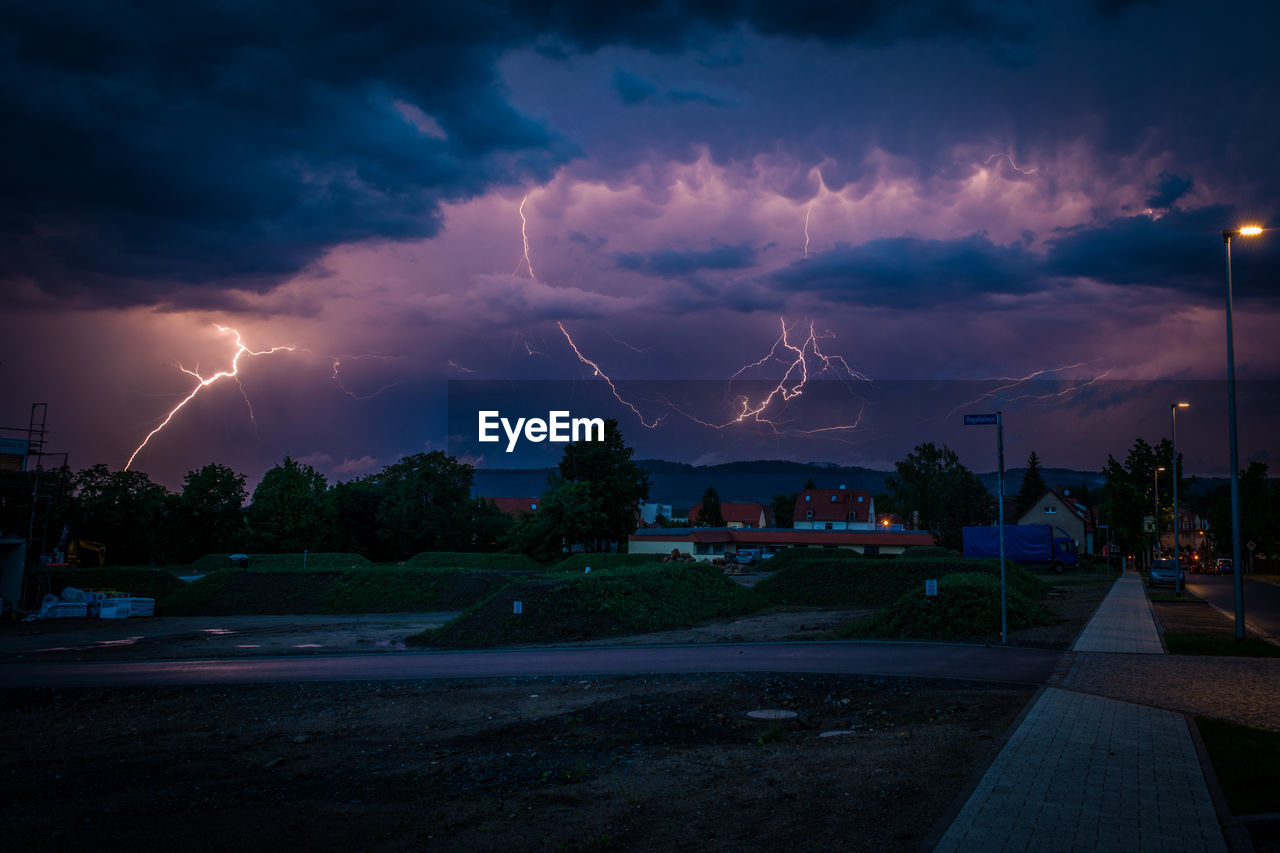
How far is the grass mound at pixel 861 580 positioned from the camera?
35.3 meters

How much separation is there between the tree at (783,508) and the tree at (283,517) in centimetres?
7425

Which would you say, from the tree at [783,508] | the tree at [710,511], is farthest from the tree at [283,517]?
the tree at [783,508]

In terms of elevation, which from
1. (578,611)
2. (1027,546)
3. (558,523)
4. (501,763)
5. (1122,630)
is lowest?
(578,611)

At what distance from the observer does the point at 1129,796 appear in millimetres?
7656

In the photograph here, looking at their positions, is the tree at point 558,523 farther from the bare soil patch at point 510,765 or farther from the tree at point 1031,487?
the tree at point 1031,487

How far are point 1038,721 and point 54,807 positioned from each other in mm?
12056

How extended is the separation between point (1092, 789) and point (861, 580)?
29.6 meters

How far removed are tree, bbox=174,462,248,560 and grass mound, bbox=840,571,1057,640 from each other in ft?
196

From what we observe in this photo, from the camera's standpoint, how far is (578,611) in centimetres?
2702

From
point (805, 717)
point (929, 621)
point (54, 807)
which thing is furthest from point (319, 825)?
point (929, 621)

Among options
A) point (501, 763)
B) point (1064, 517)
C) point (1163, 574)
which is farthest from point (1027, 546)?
point (501, 763)

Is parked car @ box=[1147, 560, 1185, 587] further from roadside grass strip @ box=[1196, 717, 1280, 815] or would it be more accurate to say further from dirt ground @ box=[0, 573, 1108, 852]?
roadside grass strip @ box=[1196, 717, 1280, 815]

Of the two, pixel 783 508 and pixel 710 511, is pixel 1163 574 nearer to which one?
pixel 710 511

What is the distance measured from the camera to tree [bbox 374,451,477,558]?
72.0 m
